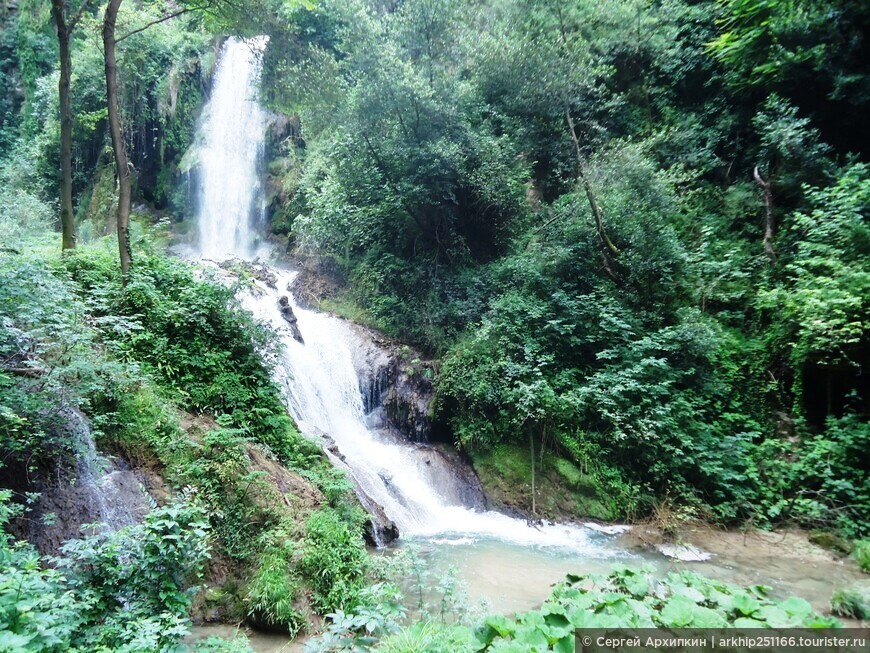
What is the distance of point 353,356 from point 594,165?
7484mm

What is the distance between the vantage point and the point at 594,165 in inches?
442

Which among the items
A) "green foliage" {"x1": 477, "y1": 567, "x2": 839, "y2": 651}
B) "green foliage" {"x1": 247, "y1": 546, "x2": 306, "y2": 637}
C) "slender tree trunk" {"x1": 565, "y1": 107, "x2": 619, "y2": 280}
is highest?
"slender tree trunk" {"x1": 565, "y1": 107, "x2": 619, "y2": 280}

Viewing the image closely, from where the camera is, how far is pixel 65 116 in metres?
7.37

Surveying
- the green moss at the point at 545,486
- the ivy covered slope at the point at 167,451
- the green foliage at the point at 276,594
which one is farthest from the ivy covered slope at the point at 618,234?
the green foliage at the point at 276,594

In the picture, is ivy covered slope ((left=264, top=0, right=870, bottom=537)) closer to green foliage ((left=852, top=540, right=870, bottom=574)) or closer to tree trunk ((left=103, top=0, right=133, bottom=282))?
green foliage ((left=852, top=540, right=870, bottom=574))

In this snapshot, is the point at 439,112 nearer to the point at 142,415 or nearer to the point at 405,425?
the point at 405,425

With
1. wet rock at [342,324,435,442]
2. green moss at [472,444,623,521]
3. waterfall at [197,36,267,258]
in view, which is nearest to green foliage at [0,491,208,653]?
green moss at [472,444,623,521]

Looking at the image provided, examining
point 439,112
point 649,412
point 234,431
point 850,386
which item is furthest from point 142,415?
point 850,386

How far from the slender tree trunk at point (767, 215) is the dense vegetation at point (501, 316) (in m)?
0.10

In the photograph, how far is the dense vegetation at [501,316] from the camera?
161 inches

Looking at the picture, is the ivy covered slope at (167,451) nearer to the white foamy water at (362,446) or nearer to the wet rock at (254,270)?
the white foamy water at (362,446)

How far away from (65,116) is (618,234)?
10.8 metres

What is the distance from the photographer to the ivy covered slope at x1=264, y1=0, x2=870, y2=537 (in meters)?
8.40

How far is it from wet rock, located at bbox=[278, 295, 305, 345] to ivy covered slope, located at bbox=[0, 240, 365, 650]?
13.2 feet
